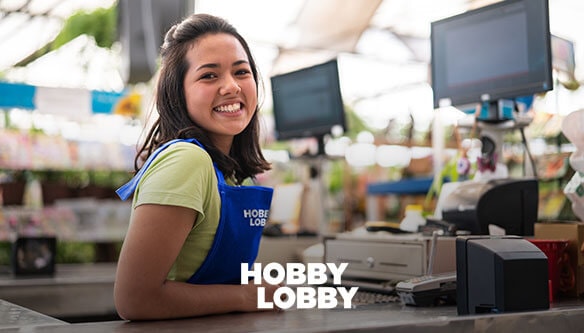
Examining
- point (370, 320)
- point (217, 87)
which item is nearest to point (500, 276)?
point (370, 320)

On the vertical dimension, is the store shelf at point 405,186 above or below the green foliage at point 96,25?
below

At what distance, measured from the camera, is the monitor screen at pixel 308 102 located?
321 centimetres

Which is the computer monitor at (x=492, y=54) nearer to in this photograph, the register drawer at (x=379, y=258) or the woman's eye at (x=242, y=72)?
the register drawer at (x=379, y=258)

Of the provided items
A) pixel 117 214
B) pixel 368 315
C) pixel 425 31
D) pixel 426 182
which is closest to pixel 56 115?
pixel 117 214

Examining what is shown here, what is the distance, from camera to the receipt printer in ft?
4.29

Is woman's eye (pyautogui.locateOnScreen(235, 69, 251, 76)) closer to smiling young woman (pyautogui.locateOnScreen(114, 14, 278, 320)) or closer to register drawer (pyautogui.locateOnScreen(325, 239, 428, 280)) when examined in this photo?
smiling young woman (pyautogui.locateOnScreen(114, 14, 278, 320))

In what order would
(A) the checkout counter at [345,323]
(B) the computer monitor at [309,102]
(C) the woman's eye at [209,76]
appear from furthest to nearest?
(B) the computer monitor at [309,102] < (C) the woman's eye at [209,76] < (A) the checkout counter at [345,323]

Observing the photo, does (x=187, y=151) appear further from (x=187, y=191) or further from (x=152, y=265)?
(x=152, y=265)

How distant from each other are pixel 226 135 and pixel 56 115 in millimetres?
3108

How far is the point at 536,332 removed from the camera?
1304 millimetres

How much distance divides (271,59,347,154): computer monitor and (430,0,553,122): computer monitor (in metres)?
1.01

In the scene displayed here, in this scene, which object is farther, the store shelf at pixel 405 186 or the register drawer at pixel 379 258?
the store shelf at pixel 405 186

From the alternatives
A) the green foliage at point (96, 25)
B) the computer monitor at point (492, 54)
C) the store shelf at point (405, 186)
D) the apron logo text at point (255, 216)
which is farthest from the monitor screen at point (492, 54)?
the green foliage at point (96, 25)

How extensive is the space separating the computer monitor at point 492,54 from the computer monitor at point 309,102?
101 cm
